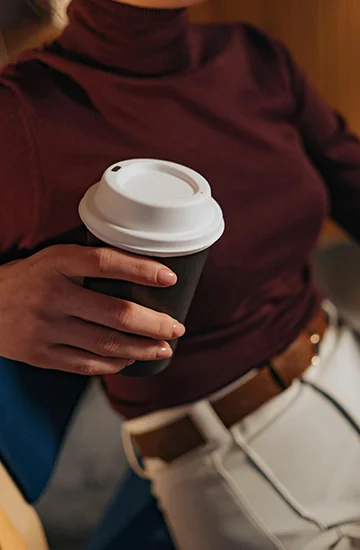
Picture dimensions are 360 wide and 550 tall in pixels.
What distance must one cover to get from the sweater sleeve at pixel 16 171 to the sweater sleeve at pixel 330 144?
0.34 metres

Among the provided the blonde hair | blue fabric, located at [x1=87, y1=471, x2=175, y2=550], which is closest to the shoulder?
the blonde hair

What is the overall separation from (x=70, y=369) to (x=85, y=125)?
8.2 inches

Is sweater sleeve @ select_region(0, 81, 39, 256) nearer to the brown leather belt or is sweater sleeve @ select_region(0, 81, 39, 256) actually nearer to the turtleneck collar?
the turtleneck collar

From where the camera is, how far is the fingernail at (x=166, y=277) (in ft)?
1.35

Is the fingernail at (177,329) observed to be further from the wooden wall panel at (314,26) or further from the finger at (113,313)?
the wooden wall panel at (314,26)

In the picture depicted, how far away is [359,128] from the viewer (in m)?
0.90

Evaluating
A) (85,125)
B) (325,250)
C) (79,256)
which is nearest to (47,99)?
(85,125)

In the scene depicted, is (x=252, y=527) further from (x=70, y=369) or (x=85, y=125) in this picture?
(x=85, y=125)

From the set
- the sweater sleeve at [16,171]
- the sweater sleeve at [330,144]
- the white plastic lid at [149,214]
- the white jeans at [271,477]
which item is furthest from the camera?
the sweater sleeve at [330,144]

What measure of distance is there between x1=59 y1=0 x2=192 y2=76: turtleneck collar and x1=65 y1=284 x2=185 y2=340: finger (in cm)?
22

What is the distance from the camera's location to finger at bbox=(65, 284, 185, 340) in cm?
44

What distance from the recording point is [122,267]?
0.41 m

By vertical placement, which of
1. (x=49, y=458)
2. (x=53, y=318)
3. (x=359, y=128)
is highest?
(x=53, y=318)

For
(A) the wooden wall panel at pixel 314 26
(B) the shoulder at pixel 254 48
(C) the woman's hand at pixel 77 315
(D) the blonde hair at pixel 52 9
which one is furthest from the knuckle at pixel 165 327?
(A) the wooden wall panel at pixel 314 26
